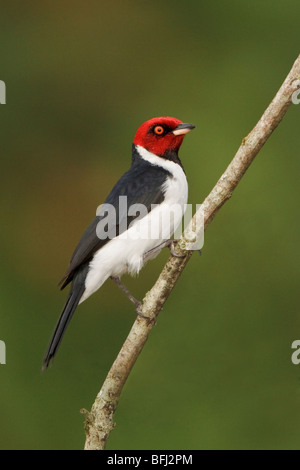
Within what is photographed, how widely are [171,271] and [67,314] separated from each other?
22.8 inches

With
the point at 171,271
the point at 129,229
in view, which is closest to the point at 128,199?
the point at 129,229

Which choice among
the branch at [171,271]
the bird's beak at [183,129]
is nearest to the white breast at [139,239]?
the bird's beak at [183,129]

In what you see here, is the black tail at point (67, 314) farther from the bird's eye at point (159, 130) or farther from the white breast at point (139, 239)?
the bird's eye at point (159, 130)

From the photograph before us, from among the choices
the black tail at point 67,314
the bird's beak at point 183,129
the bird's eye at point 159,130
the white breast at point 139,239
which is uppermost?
the bird's eye at point 159,130

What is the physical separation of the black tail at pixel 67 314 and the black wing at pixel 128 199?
0.04 metres

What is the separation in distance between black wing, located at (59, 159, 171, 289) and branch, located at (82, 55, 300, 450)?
0.45 metres

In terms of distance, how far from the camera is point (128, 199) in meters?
3.39

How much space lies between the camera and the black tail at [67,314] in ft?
10.3

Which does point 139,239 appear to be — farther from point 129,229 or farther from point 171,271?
point 171,271

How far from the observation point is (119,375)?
3.01 meters

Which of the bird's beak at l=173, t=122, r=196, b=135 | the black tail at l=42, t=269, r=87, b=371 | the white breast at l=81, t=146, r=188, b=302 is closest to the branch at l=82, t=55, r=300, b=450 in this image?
the black tail at l=42, t=269, r=87, b=371

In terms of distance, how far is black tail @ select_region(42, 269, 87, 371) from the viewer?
313 cm

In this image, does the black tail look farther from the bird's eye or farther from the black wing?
the bird's eye
